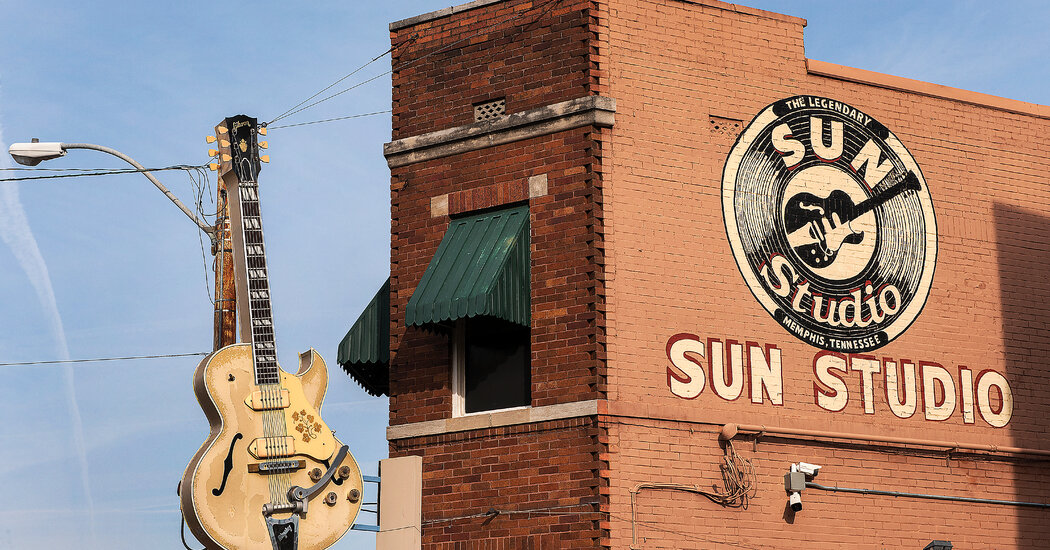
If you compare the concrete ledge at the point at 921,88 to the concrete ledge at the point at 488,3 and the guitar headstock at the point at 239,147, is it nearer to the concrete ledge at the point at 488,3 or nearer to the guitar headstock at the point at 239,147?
the concrete ledge at the point at 488,3

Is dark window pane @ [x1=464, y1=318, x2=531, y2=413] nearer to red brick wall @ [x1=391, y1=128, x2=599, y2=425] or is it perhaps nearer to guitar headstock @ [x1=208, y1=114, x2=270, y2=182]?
red brick wall @ [x1=391, y1=128, x2=599, y2=425]

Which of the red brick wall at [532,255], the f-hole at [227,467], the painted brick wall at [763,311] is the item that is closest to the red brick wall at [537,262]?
the red brick wall at [532,255]

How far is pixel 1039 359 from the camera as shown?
1659 cm

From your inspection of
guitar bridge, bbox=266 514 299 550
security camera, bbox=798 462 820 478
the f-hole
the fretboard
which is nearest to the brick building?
security camera, bbox=798 462 820 478

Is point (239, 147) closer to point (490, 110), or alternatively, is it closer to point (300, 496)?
point (490, 110)

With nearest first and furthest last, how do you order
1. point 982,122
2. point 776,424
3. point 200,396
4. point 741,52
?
point 200,396
point 776,424
point 741,52
point 982,122

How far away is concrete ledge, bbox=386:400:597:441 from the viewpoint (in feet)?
46.2

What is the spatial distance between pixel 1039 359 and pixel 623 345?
228 inches

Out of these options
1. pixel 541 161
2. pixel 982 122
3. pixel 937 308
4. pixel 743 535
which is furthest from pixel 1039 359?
pixel 541 161

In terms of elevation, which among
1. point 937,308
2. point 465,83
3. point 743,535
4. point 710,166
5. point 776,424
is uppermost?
point 465,83

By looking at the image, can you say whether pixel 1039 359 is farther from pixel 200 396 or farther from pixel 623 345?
pixel 200 396

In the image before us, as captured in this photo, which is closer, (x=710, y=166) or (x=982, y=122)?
(x=710, y=166)

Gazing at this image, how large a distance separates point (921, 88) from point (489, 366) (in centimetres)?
651

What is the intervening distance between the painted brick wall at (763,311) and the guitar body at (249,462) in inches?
117
